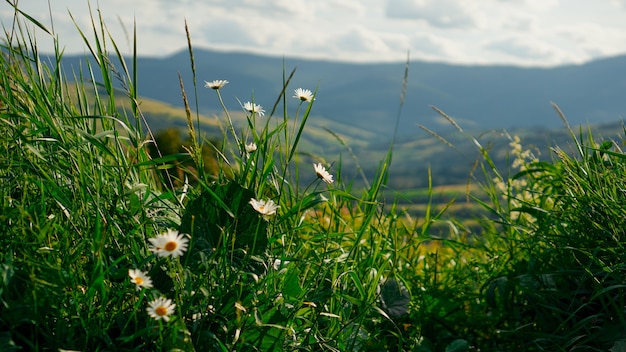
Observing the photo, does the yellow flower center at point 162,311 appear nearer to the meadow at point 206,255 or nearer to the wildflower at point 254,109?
the meadow at point 206,255

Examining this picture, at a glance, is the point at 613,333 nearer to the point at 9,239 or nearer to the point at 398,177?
the point at 9,239

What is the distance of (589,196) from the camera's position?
2.35 metres

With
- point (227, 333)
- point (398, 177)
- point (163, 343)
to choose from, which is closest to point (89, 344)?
point (163, 343)

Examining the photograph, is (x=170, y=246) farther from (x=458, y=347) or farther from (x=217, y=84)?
(x=458, y=347)

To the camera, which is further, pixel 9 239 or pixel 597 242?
pixel 597 242

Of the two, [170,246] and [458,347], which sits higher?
[170,246]

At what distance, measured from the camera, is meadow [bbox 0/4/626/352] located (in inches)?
67.4

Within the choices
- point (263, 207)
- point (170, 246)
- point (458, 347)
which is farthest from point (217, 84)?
point (458, 347)

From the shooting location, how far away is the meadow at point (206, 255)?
171cm

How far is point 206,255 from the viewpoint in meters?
1.93

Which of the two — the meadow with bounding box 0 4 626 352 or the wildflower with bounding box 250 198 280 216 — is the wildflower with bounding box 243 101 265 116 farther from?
the wildflower with bounding box 250 198 280 216

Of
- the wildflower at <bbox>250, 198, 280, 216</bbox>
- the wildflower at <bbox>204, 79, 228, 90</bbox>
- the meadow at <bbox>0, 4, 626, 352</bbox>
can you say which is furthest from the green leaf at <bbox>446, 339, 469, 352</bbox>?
the wildflower at <bbox>204, 79, 228, 90</bbox>

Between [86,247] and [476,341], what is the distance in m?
1.87

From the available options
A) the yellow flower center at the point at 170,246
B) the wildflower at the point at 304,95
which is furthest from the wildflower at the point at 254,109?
the yellow flower center at the point at 170,246
